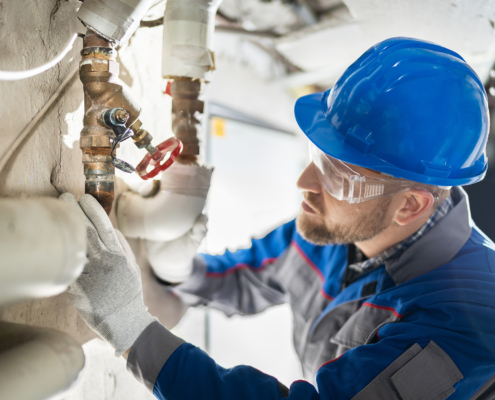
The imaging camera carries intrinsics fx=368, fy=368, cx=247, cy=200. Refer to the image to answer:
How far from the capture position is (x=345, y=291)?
3.53ft

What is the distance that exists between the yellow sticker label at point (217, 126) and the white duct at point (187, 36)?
1.04 m

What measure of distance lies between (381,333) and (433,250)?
290 millimetres

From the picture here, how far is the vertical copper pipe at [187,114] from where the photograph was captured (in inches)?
32.4

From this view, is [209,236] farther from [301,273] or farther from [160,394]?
[160,394]

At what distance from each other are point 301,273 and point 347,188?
453 millimetres

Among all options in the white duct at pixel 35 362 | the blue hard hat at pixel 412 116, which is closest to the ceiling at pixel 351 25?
the blue hard hat at pixel 412 116

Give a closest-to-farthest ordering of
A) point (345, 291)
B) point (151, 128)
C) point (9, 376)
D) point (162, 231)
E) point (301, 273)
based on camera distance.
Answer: point (9, 376) < point (162, 231) < point (151, 128) < point (345, 291) < point (301, 273)

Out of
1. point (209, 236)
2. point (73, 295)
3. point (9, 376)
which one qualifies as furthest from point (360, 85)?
point (209, 236)

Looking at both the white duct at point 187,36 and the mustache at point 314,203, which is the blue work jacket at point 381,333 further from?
the white duct at point 187,36

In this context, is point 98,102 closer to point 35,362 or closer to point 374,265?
point 35,362

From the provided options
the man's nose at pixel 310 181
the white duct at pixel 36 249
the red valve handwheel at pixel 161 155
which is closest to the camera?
the white duct at pixel 36 249

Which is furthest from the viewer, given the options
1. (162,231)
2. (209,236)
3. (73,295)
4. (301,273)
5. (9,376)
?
(209,236)

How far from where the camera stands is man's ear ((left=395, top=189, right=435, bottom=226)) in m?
0.94

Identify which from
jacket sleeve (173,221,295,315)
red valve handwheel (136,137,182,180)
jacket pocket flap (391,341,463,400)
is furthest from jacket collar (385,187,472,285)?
red valve handwheel (136,137,182,180)
